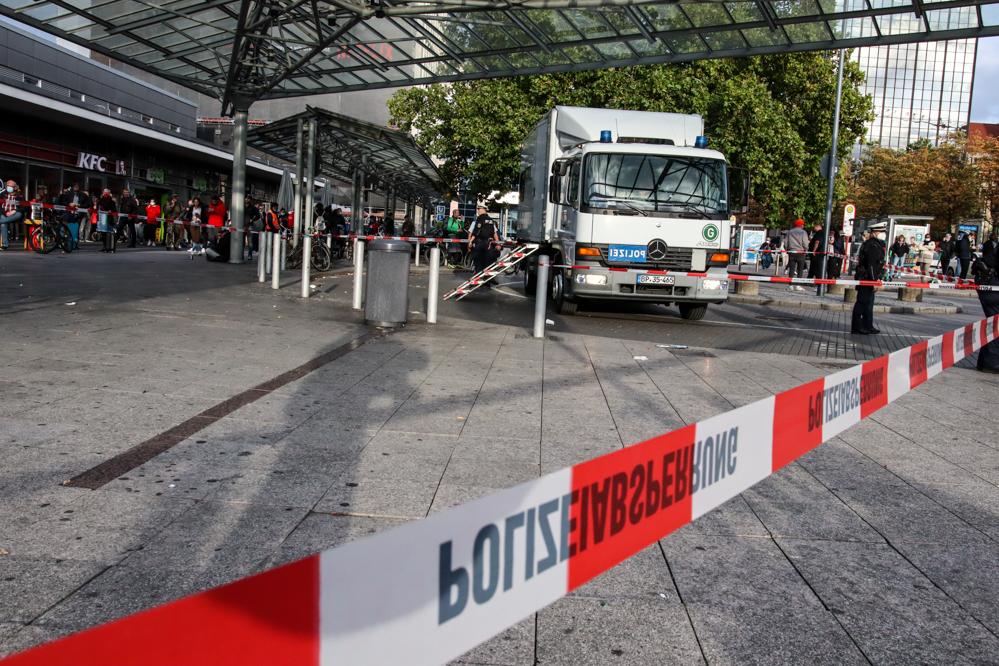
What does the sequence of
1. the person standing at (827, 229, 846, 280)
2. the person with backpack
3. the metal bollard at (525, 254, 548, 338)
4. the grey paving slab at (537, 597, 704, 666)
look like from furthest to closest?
the person standing at (827, 229, 846, 280)
the person with backpack
the metal bollard at (525, 254, 548, 338)
the grey paving slab at (537, 597, 704, 666)

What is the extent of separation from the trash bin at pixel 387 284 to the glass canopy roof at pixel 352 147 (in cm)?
971

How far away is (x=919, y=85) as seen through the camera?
151 m

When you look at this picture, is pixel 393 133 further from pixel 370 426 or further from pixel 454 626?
pixel 454 626

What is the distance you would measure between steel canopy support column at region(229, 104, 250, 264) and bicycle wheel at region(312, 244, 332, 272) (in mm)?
1907

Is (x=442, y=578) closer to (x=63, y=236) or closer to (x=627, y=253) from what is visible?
(x=627, y=253)

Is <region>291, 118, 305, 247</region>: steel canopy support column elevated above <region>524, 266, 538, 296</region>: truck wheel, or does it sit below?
above

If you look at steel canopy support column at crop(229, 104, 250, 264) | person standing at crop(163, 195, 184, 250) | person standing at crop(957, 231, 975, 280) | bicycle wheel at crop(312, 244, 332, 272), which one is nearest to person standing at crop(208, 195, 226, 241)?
steel canopy support column at crop(229, 104, 250, 264)

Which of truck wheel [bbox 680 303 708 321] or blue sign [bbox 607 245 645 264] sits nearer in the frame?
blue sign [bbox 607 245 645 264]

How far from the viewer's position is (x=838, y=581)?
339cm

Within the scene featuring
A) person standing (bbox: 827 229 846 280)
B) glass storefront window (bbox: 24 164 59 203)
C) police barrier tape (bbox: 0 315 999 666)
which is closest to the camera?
police barrier tape (bbox: 0 315 999 666)

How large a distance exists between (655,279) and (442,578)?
12059 mm

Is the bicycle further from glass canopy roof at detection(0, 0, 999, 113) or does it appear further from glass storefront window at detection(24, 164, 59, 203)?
glass storefront window at detection(24, 164, 59, 203)

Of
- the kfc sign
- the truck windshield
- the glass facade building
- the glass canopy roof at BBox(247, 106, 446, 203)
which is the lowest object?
the truck windshield

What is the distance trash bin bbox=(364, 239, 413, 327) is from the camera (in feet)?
35.2
